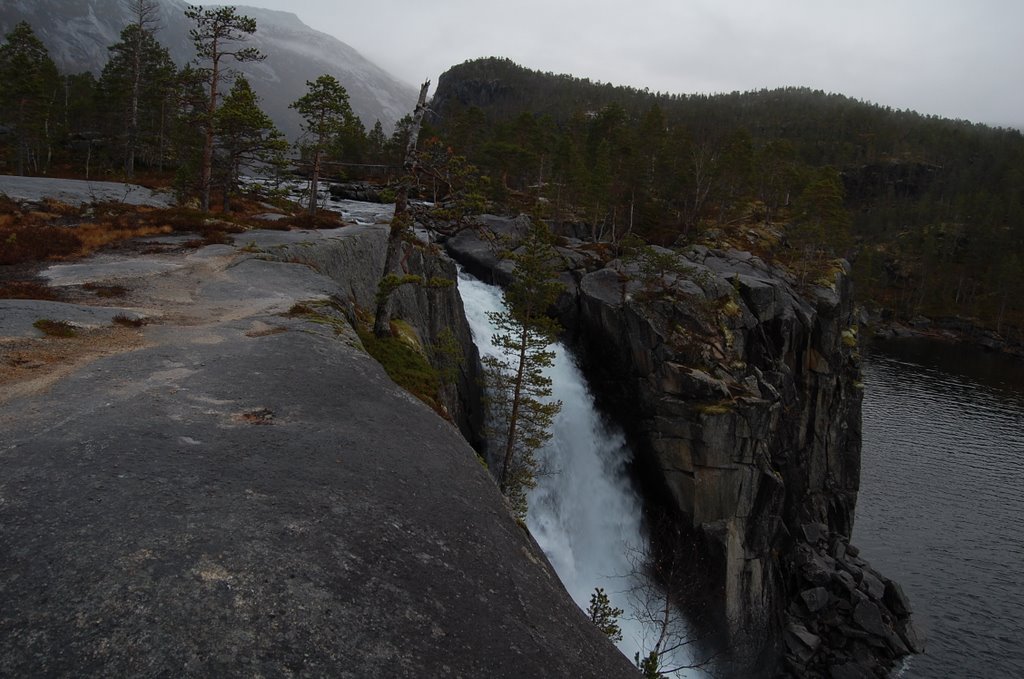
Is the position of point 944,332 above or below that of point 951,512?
above

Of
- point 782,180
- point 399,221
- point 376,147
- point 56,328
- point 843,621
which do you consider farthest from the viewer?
point 376,147

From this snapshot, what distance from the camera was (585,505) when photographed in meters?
29.5

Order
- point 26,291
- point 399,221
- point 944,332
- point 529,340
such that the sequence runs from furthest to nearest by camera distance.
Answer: point 944,332
point 529,340
point 399,221
point 26,291

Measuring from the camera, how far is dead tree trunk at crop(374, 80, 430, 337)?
16062 mm

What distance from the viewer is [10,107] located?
56.4 metres

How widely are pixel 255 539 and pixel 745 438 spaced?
2980 cm

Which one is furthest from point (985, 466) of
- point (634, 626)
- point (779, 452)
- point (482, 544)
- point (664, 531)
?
point (482, 544)

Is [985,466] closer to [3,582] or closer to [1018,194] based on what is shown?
[3,582]

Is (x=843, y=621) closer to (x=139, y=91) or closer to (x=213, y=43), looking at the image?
(x=213, y=43)

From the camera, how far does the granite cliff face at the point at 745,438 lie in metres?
30.1

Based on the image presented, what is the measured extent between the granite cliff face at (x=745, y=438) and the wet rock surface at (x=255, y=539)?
79.7 ft

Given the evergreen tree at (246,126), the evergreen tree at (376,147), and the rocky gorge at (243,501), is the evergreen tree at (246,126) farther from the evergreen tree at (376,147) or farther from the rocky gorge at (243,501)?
the evergreen tree at (376,147)

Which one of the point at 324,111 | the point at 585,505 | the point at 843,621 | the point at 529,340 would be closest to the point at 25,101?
the point at 324,111

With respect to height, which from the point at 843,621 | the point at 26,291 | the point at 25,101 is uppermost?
the point at 25,101
